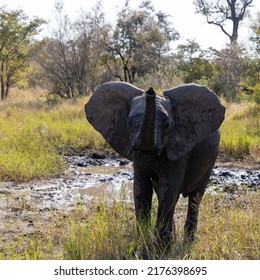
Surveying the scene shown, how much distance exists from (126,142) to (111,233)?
0.80 metres

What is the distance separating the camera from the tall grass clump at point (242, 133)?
9922mm

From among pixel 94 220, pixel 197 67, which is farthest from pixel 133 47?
pixel 94 220

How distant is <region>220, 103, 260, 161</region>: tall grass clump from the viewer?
9.92 metres

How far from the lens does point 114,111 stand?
155 inches

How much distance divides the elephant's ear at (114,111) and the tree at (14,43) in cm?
1967

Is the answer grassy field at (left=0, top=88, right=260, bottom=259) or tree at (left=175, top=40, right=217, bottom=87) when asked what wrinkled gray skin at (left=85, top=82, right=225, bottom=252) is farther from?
tree at (left=175, top=40, right=217, bottom=87)

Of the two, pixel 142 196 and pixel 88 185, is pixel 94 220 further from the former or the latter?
pixel 88 185

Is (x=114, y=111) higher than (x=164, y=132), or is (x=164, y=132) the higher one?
(x=114, y=111)

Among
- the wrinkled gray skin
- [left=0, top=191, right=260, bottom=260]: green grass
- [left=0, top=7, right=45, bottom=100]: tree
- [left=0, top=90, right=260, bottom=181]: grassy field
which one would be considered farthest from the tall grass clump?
[left=0, top=7, right=45, bottom=100]: tree

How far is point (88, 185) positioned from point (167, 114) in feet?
14.6

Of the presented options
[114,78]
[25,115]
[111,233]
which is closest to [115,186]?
[111,233]

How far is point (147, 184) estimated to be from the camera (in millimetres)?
3795

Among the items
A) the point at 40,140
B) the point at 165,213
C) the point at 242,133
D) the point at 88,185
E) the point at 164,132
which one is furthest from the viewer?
the point at 242,133
